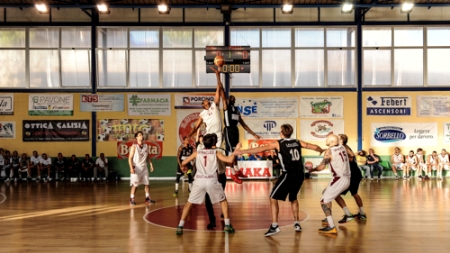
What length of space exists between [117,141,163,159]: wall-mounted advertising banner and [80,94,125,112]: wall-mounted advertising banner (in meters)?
1.56

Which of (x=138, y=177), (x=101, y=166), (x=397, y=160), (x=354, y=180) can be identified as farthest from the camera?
(x=397, y=160)

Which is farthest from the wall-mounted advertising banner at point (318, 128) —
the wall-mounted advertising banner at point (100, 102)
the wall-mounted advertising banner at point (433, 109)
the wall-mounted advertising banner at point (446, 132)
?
the wall-mounted advertising banner at point (100, 102)

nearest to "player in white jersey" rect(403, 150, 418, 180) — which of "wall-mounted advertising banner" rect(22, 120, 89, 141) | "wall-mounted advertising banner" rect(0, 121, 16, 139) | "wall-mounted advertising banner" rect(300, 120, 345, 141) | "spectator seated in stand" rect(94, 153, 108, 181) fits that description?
"wall-mounted advertising banner" rect(300, 120, 345, 141)

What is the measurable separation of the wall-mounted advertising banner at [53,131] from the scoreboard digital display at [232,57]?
6.43m

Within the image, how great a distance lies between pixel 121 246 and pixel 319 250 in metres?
2.86

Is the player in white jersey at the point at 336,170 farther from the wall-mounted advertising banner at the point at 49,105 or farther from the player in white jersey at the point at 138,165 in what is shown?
the wall-mounted advertising banner at the point at 49,105

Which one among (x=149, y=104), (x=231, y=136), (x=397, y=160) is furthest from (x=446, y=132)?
(x=231, y=136)

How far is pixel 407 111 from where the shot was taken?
19547mm

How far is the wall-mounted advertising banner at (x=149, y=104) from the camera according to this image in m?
19.5

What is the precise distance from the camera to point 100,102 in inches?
765

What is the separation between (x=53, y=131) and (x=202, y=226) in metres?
13.6

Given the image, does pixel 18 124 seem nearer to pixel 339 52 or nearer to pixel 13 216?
pixel 13 216

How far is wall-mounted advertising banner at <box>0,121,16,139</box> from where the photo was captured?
63.5 feet

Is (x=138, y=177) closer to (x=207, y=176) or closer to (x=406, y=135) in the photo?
(x=207, y=176)
